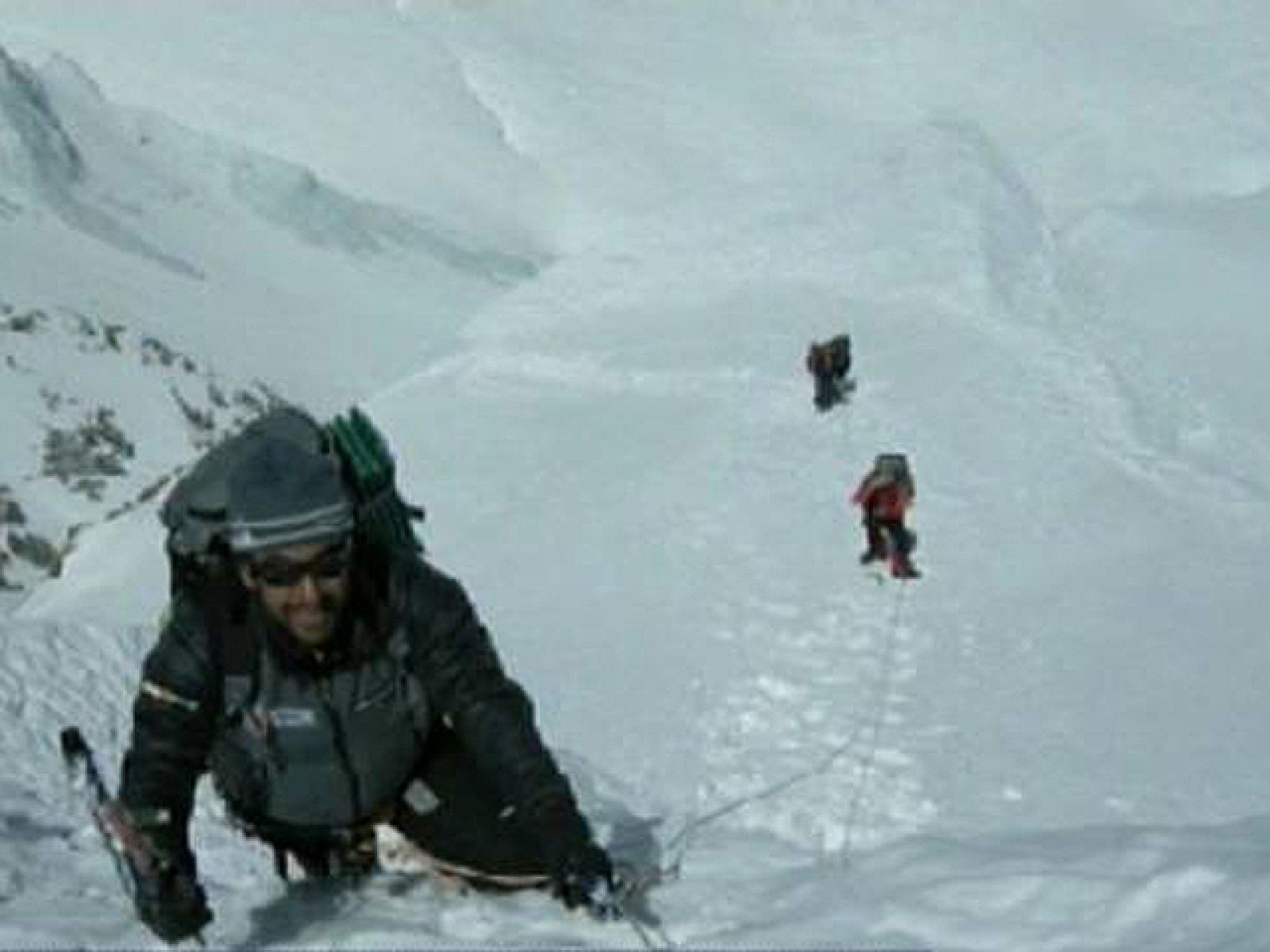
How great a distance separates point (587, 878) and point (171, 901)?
42.5 inches

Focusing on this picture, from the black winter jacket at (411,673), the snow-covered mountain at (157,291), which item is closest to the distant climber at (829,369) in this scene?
the snow-covered mountain at (157,291)

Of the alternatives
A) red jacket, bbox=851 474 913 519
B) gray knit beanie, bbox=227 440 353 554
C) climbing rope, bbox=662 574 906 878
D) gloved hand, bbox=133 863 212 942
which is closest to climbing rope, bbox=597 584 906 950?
climbing rope, bbox=662 574 906 878

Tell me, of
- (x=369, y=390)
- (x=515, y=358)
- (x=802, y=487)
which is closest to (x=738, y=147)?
(x=369, y=390)

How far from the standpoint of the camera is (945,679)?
19.8m

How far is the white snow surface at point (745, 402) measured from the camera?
7.18m

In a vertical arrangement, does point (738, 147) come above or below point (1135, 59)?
below

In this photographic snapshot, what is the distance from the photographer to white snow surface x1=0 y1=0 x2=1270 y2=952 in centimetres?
718

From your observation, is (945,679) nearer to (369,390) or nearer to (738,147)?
(369,390)

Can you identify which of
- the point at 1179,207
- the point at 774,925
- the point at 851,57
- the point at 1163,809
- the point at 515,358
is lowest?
the point at 1163,809

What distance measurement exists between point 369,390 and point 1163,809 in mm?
28459

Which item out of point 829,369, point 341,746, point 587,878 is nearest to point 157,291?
point 829,369

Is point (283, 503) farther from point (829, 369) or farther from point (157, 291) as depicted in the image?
point (157, 291)

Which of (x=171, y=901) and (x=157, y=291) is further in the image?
(x=157, y=291)

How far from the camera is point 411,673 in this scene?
571 centimetres
